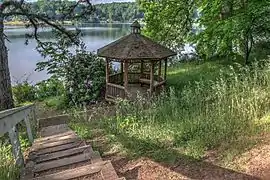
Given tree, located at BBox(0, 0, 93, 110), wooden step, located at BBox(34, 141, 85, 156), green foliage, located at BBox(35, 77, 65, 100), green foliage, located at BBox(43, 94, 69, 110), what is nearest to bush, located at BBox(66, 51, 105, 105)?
green foliage, located at BBox(43, 94, 69, 110)

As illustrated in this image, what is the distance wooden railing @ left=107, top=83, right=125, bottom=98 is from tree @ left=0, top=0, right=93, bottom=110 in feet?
7.41

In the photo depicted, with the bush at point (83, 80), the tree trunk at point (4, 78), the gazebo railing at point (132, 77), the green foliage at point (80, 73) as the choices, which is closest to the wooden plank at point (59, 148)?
the tree trunk at point (4, 78)

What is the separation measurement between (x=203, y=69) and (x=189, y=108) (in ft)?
33.9

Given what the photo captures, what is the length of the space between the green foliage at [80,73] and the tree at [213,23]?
356cm

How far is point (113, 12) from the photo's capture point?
159 feet

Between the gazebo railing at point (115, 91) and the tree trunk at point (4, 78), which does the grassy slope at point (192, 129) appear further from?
the gazebo railing at point (115, 91)

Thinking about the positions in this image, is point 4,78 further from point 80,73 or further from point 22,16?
point 80,73

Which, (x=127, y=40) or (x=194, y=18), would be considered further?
(x=194, y=18)

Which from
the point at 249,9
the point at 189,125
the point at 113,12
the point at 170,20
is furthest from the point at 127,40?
the point at 113,12

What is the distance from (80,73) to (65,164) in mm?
9660

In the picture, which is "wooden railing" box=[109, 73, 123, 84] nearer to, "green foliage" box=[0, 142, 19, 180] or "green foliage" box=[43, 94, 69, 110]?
"green foliage" box=[43, 94, 69, 110]

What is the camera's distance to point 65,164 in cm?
380

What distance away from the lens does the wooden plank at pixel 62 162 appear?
370cm

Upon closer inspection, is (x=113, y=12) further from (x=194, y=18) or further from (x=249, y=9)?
(x=249, y=9)
